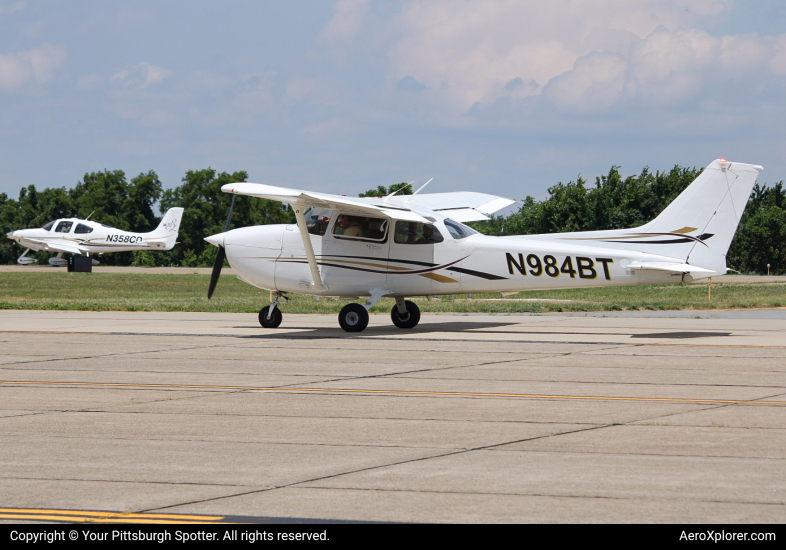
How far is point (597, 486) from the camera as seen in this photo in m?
6.26

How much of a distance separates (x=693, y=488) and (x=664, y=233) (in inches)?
458

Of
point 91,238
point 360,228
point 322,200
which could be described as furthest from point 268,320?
point 91,238

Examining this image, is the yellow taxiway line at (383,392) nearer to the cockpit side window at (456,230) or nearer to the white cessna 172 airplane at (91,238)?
the cockpit side window at (456,230)

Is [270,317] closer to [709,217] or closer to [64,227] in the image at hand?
[709,217]

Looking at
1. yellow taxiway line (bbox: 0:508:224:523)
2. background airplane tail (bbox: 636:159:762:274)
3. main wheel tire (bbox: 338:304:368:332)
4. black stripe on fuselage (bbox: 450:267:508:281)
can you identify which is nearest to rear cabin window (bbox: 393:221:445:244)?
black stripe on fuselage (bbox: 450:267:508:281)

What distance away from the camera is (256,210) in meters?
88.2

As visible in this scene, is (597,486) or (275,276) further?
(275,276)

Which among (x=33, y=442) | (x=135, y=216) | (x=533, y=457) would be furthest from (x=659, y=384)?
(x=135, y=216)

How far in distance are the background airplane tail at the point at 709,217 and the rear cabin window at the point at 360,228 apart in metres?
5.34

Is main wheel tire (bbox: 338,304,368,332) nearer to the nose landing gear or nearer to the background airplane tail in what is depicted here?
the nose landing gear

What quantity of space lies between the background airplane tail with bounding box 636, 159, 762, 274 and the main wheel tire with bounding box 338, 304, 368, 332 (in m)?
5.79
